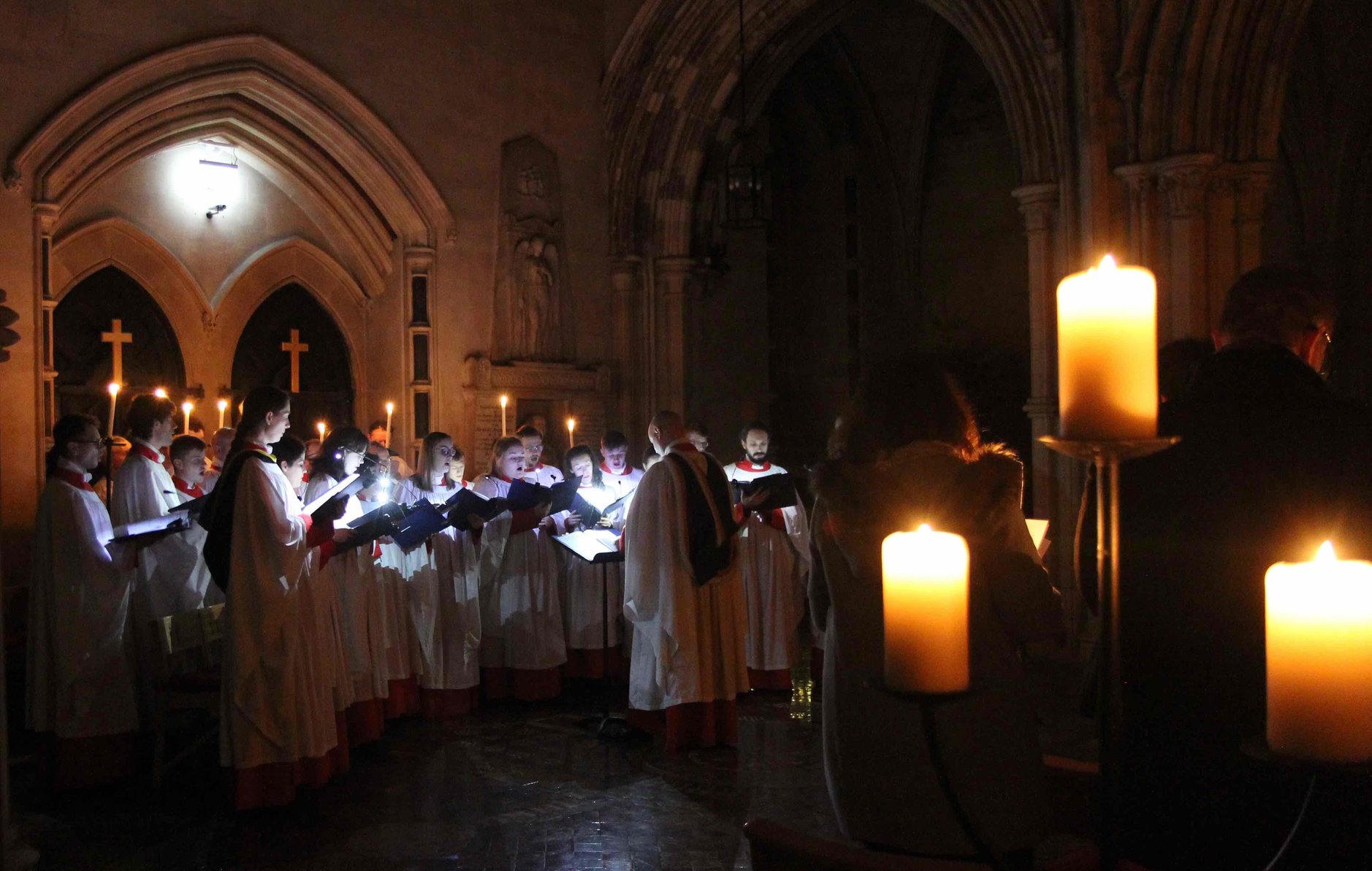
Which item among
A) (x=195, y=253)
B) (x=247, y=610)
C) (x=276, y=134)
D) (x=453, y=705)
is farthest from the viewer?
(x=195, y=253)

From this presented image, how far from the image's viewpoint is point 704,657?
6441 millimetres

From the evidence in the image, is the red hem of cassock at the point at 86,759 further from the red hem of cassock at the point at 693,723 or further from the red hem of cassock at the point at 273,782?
the red hem of cassock at the point at 693,723

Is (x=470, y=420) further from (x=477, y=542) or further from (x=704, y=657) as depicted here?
(x=704, y=657)

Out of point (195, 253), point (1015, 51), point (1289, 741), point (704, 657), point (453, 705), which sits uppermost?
point (1015, 51)

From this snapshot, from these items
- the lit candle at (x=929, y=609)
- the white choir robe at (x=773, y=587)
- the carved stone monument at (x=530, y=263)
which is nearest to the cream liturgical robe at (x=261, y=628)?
the white choir robe at (x=773, y=587)

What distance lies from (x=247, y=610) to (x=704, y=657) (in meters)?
2.48

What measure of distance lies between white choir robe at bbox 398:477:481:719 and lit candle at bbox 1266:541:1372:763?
21.1 ft

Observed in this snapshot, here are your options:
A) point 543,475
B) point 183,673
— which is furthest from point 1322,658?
point 543,475

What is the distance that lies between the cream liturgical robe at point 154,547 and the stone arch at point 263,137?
3.53 m

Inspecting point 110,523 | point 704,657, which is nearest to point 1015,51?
point 704,657

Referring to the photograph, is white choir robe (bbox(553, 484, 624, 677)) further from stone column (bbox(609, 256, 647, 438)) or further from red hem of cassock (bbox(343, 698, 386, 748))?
stone column (bbox(609, 256, 647, 438))

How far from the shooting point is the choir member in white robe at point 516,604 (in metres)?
7.83

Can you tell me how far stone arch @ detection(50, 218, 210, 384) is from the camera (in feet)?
35.4

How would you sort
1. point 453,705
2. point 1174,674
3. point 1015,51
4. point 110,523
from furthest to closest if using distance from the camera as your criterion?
1. point 1015,51
2. point 453,705
3. point 110,523
4. point 1174,674
